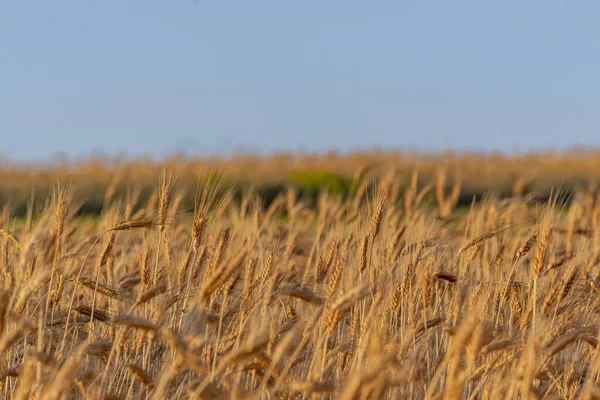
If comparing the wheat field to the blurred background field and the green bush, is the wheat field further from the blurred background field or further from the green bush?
the green bush

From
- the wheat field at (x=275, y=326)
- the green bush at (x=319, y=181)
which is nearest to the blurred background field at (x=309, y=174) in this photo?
the green bush at (x=319, y=181)

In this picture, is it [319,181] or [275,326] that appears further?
[319,181]

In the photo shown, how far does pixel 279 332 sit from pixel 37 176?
546 inches

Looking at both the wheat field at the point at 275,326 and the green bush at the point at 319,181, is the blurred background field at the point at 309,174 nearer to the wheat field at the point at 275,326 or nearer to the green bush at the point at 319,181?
the green bush at the point at 319,181

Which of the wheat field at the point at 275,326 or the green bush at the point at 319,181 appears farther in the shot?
the green bush at the point at 319,181

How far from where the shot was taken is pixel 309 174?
16984 mm

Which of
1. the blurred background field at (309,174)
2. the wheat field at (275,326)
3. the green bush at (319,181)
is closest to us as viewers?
the wheat field at (275,326)

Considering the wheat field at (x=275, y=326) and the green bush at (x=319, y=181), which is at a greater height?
the wheat field at (x=275, y=326)

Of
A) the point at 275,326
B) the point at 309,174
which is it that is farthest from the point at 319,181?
the point at 275,326

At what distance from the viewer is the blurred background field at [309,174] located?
565 inches

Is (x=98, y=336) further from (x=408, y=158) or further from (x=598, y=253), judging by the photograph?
(x=408, y=158)

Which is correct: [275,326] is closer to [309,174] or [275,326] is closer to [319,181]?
[319,181]

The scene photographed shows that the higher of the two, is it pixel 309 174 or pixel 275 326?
pixel 275 326

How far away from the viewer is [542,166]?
65.7 feet
